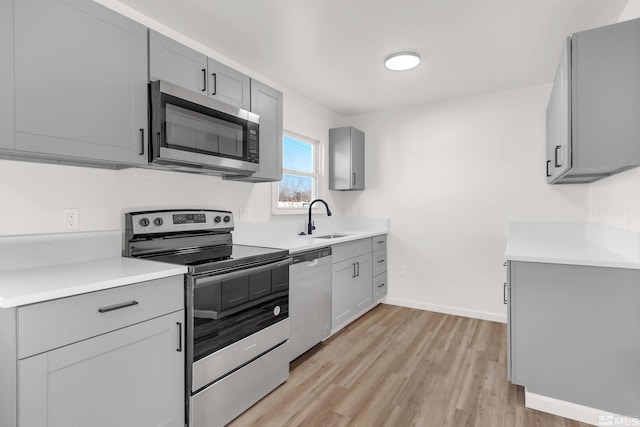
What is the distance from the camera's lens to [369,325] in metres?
3.31

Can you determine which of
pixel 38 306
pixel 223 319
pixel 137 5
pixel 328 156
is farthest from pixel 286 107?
pixel 38 306

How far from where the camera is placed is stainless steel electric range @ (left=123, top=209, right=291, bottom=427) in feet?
5.24

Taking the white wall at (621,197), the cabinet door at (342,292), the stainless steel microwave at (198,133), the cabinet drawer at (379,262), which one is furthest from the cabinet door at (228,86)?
the white wall at (621,197)

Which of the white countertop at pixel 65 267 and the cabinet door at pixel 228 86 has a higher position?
the cabinet door at pixel 228 86

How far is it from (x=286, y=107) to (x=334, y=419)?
2716 millimetres

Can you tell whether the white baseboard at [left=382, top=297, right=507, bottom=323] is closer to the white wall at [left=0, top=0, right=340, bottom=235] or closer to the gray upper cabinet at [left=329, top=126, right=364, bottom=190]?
the gray upper cabinet at [left=329, top=126, right=364, bottom=190]

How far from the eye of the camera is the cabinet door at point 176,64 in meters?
1.77

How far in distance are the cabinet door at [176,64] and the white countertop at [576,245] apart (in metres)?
2.16

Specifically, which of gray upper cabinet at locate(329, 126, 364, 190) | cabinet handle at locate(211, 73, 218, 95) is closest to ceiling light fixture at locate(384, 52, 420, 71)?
gray upper cabinet at locate(329, 126, 364, 190)

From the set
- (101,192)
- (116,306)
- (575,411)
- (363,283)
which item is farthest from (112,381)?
(363,283)

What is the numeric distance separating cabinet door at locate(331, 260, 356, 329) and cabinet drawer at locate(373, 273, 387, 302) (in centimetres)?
56

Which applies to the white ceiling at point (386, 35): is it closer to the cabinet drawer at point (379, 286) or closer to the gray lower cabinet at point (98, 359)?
the gray lower cabinet at point (98, 359)

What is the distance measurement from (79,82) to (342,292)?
8.01 feet

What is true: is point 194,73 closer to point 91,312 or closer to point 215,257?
point 215,257
